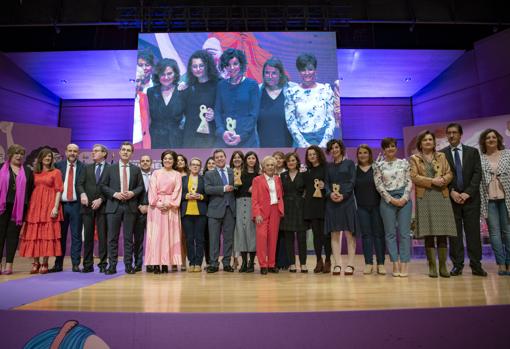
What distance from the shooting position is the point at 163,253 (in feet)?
14.4

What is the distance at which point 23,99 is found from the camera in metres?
9.71

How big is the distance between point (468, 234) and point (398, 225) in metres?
0.75

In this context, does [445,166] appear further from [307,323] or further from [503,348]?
[307,323]

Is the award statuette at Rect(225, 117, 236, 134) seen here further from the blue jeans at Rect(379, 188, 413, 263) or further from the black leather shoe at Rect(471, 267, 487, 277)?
the black leather shoe at Rect(471, 267, 487, 277)

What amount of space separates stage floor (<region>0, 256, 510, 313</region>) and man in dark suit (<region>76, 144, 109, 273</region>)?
1.26 ft

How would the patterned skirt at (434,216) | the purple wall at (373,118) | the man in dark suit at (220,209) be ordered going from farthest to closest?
1. the purple wall at (373,118)
2. the man in dark suit at (220,209)
3. the patterned skirt at (434,216)

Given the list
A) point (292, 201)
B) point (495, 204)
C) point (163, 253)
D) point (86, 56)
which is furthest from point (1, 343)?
point (86, 56)

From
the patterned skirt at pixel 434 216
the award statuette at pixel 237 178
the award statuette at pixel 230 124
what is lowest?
the patterned skirt at pixel 434 216

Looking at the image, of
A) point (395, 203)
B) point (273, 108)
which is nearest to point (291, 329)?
point (395, 203)

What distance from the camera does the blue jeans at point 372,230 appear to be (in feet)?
13.2

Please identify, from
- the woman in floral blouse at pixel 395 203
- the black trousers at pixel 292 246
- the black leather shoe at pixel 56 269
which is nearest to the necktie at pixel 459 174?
the woman in floral blouse at pixel 395 203

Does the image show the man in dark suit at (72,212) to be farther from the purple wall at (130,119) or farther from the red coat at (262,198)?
the purple wall at (130,119)

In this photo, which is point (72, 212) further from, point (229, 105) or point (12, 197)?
point (229, 105)

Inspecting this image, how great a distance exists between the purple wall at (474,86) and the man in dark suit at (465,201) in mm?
5234
